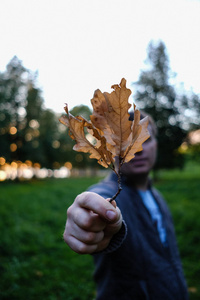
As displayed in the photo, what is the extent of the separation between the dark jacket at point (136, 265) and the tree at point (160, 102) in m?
17.4

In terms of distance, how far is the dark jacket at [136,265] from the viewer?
1.82 m

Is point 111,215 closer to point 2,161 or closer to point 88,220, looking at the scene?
point 88,220

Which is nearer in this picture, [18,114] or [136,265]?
[136,265]

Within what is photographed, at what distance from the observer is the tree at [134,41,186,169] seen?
1941 centimetres

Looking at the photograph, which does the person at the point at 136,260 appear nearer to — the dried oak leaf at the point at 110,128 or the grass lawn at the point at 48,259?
the dried oak leaf at the point at 110,128

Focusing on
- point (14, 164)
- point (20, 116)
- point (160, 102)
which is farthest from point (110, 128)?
point (14, 164)

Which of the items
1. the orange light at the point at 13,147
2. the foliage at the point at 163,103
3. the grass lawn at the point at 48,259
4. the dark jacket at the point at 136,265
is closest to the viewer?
the dark jacket at the point at 136,265

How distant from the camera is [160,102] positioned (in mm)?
20078

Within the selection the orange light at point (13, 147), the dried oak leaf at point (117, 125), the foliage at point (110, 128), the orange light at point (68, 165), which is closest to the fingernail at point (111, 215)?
the foliage at point (110, 128)

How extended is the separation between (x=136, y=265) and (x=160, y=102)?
65.1 feet

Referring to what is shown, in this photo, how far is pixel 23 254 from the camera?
5.18 m

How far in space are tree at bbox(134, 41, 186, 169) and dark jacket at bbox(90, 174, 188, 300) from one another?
1744cm

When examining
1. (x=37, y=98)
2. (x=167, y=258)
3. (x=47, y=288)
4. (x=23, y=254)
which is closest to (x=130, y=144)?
(x=167, y=258)

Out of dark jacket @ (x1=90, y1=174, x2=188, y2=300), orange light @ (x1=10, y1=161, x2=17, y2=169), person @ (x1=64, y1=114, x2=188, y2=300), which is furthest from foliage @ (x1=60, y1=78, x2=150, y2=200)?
orange light @ (x1=10, y1=161, x2=17, y2=169)
